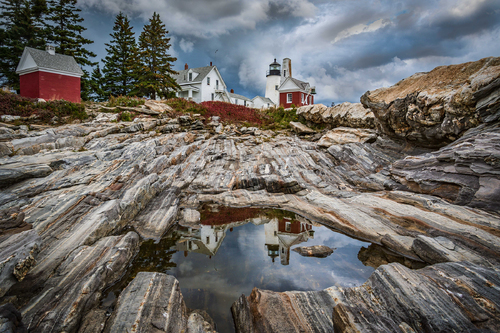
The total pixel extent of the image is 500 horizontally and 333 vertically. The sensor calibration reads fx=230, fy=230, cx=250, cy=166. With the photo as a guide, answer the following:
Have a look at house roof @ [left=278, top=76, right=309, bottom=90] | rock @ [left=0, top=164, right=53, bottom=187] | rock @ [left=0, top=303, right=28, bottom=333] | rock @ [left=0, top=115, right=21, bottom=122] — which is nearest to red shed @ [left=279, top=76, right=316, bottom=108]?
house roof @ [left=278, top=76, right=309, bottom=90]

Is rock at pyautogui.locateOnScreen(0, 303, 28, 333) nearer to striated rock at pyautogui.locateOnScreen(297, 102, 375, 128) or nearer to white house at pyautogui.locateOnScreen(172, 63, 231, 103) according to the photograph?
striated rock at pyautogui.locateOnScreen(297, 102, 375, 128)

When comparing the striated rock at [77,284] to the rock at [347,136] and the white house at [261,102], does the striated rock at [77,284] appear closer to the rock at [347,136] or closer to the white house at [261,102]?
the rock at [347,136]

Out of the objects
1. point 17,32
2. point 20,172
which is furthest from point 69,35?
point 20,172

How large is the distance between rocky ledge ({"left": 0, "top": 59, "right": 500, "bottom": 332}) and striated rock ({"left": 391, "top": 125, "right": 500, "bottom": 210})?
52 millimetres

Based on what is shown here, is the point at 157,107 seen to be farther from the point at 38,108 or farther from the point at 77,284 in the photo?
the point at 77,284

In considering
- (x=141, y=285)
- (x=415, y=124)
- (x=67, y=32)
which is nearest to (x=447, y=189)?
(x=415, y=124)

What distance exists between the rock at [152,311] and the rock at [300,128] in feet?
85.0

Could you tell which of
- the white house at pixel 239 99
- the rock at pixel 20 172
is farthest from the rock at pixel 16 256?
the white house at pixel 239 99

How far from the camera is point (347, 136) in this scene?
73.0 ft

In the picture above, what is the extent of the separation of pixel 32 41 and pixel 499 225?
5203 cm

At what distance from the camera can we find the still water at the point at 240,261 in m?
7.53

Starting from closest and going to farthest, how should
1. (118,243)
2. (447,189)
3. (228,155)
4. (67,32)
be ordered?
(118,243)
(447,189)
(228,155)
(67,32)

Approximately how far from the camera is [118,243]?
8.79 meters

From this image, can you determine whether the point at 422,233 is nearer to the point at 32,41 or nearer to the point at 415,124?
the point at 415,124
